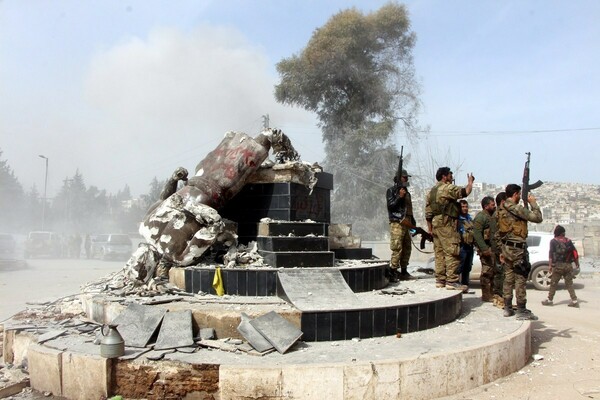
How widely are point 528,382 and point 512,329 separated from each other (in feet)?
2.65

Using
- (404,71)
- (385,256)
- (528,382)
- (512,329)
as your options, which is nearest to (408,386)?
(528,382)

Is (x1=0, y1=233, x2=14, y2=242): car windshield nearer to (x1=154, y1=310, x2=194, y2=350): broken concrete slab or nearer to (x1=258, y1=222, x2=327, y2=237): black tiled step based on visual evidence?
(x1=258, y1=222, x2=327, y2=237): black tiled step

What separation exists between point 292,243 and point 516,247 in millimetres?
2902

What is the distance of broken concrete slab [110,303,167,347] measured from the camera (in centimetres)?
475

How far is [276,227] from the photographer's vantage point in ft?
23.1

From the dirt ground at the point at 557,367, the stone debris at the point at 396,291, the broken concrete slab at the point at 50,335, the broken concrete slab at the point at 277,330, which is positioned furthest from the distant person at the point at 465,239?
the broken concrete slab at the point at 50,335

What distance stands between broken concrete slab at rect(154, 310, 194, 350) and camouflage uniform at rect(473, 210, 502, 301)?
4.76 metres

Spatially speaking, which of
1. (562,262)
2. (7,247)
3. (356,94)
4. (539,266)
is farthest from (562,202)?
(7,247)

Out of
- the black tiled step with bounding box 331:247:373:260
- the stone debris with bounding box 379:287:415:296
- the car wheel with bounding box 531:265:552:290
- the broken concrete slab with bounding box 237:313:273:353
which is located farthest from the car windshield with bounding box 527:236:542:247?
the broken concrete slab with bounding box 237:313:273:353

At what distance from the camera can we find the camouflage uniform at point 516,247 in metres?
6.31

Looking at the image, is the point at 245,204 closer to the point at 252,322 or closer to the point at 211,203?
the point at 211,203

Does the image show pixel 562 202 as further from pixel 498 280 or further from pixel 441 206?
pixel 441 206

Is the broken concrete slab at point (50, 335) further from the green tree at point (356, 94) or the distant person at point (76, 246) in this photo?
the distant person at point (76, 246)

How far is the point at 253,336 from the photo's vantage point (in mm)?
4734
